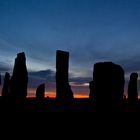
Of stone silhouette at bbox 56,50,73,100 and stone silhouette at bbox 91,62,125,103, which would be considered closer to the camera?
stone silhouette at bbox 91,62,125,103

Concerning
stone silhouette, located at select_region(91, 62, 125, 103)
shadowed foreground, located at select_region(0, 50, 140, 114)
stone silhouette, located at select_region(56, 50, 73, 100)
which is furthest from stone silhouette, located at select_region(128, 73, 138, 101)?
stone silhouette, located at select_region(91, 62, 125, 103)

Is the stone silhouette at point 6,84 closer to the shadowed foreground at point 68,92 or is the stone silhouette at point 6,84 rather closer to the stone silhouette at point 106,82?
the shadowed foreground at point 68,92

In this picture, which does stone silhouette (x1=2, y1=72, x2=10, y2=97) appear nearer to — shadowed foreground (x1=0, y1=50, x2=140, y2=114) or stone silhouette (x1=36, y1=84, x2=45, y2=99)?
shadowed foreground (x1=0, y1=50, x2=140, y2=114)

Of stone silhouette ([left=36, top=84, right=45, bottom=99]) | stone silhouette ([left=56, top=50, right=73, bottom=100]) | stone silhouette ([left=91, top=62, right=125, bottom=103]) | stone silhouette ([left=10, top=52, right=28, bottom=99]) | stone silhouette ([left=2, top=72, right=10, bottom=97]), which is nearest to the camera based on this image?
stone silhouette ([left=91, top=62, right=125, bottom=103])

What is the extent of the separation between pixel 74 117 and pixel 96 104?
105cm

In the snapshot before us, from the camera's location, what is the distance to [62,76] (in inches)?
726

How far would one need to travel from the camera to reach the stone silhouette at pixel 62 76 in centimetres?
1819

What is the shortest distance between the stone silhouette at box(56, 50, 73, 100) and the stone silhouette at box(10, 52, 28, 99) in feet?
7.19

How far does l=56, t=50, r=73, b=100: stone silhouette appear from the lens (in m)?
18.2

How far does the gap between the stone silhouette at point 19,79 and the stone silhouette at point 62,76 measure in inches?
86.3

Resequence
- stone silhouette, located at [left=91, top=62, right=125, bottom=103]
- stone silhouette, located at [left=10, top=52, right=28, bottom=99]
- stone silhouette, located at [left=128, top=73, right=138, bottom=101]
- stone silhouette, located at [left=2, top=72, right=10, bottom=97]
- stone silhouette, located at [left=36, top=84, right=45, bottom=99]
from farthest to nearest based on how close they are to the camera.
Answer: stone silhouette, located at [left=2, top=72, right=10, bottom=97]
stone silhouette, located at [left=36, top=84, right=45, bottom=99]
stone silhouette, located at [left=128, top=73, right=138, bottom=101]
stone silhouette, located at [left=10, top=52, right=28, bottom=99]
stone silhouette, located at [left=91, top=62, right=125, bottom=103]

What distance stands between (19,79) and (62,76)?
2.83 meters

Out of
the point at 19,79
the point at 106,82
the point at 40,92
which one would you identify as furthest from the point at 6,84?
the point at 106,82

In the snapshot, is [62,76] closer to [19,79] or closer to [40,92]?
[19,79]
